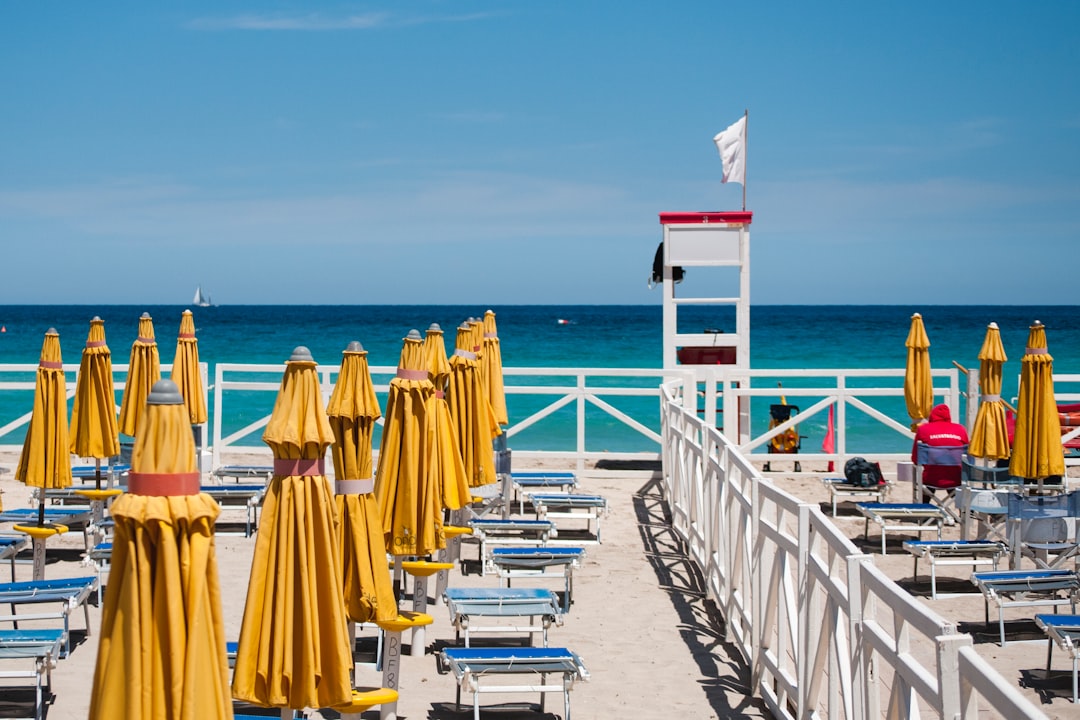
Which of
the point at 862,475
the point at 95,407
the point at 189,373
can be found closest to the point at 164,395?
the point at 95,407

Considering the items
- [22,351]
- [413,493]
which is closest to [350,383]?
[413,493]

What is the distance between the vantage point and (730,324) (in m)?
80.8

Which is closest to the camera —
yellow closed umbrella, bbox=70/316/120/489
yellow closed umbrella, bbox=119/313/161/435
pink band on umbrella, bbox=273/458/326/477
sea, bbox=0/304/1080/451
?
pink band on umbrella, bbox=273/458/326/477

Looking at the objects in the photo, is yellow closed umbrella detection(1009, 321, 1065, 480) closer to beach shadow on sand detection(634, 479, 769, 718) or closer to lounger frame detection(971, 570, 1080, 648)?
lounger frame detection(971, 570, 1080, 648)

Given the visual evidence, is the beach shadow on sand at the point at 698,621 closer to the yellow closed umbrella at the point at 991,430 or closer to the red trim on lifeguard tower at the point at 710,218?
the yellow closed umbrella at the point at 991,430

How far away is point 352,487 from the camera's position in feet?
18.4

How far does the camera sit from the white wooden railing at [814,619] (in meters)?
3.37

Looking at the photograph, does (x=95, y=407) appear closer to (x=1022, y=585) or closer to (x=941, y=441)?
(x=1022, y=585)

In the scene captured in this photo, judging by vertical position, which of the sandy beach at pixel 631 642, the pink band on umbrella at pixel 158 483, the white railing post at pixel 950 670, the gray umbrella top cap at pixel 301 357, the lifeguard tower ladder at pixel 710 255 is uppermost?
the lifeguard tower ladder at pixel 710 255

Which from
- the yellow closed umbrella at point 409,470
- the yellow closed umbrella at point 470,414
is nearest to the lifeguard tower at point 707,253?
the yellow closed umbrella at point 470,414

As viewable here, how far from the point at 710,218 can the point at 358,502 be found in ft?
33.5

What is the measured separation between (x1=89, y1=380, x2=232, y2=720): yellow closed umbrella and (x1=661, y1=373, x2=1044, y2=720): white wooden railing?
2.11 meters

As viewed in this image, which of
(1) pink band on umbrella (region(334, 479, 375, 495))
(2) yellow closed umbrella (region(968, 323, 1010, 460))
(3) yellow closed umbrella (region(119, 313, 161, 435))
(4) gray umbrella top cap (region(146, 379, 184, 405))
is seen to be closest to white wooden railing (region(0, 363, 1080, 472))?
(3) yellow closed umbrella (region(119, 313, 161, 435))

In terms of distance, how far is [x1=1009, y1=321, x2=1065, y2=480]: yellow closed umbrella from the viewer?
9.52m
